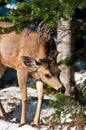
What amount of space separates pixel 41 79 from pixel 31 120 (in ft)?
3.33

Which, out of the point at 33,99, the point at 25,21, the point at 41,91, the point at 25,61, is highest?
the point at 25,21

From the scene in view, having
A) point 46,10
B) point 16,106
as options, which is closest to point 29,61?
point 16,106

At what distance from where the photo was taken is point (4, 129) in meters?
8.72

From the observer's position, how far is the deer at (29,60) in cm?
917

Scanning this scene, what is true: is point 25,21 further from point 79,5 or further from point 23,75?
point 23,75

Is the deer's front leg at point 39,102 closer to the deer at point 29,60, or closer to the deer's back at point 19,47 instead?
the deer at point 29,60

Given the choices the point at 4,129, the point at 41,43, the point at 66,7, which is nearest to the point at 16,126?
the point at 4,129

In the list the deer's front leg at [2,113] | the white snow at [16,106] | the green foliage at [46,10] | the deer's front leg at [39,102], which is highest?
the green foliage at [46,10]

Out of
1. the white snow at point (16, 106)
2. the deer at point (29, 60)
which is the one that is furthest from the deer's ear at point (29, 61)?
the white snow at point (16, 106)

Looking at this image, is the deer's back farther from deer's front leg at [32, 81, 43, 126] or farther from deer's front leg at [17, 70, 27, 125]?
deer's front leg at [32, 81, 43, 126]

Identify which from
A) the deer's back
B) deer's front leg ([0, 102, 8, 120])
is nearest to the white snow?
deer's front leg ([0, 102, 8, 120])

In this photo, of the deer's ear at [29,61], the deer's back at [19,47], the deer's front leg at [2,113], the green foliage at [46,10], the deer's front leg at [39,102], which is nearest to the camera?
the green foliage at [46,10]

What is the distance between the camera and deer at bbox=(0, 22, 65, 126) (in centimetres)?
917

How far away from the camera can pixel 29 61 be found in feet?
30.0
